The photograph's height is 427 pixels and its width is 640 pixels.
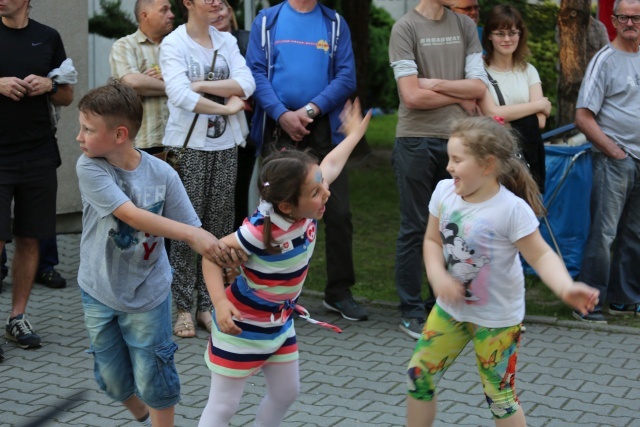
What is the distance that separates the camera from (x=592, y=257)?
7.30 metres

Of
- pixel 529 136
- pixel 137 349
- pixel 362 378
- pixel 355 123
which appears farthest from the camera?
pixel 529 136

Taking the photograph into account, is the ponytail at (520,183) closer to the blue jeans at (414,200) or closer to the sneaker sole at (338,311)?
the blue jeans at (414,200)

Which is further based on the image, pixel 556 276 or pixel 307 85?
pixel 307 85

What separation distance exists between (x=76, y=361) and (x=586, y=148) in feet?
13.6

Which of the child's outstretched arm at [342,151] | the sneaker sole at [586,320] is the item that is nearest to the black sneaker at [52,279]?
the child's outstretched arm at [342,151]

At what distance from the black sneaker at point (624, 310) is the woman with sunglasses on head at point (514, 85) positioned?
3.82ft

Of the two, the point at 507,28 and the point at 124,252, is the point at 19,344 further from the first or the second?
the point at 507,28

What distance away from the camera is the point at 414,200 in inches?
269

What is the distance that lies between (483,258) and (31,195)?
3319 millimetres

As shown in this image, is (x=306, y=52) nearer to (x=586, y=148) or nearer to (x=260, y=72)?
(x=260, y=72)

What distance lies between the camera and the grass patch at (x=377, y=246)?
25.3 feet

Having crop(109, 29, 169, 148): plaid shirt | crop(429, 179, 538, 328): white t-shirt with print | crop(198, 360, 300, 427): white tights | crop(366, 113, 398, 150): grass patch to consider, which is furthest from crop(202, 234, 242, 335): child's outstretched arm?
crop(366, 113, 398, 150): grass patch

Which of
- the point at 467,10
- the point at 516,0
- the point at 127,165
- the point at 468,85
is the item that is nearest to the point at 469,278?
the point at 127,165

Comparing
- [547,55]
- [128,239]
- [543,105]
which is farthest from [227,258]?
[547,55]
